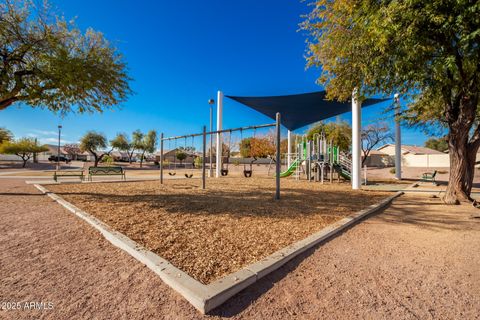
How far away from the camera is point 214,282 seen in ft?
6.93

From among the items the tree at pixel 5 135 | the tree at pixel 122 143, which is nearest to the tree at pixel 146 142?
the tree at pixel 122 143

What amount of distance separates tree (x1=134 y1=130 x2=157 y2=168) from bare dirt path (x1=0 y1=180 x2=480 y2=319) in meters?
39.2

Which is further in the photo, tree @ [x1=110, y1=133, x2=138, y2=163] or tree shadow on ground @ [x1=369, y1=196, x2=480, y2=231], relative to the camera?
tree @ [x1=110, y1=133, x2=138, y2=163]

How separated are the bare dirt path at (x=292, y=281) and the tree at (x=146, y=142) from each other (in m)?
39.2

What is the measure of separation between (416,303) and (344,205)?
4.41 m

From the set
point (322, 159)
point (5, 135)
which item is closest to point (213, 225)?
point (322, 159)

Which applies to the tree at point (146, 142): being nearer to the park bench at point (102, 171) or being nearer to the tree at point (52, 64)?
the park bench at point (102, 171)

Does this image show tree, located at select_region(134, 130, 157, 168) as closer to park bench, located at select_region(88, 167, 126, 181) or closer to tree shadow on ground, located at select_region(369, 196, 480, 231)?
park bench, located at select_region(88, 167, 126, 181)

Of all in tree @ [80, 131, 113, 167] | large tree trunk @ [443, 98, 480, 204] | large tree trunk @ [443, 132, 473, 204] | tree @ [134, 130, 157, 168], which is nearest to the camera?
large tree trunk @ [443, 98, 480, 204]

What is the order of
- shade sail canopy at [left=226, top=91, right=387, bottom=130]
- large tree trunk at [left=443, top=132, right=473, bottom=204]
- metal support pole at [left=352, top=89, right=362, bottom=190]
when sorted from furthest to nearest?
shade sail canopy at [left=226, top=91, right=387, bottom=130], metal support pole at [left=352, top=89, right=362, bottom=190], large tree trunk at [left=443, top=132, right=473, bottom=204]

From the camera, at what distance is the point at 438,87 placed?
6.07 metres

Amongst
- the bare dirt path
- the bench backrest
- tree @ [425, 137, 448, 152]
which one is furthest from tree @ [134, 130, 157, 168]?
tree @ [425, 137, 448, 152]

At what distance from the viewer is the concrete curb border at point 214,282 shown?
191 centimetres

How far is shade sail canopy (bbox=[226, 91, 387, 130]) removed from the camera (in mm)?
Answer: 12094
